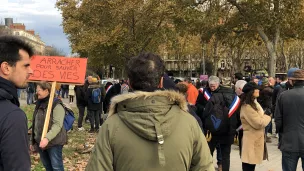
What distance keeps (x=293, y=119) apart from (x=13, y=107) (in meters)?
3.91

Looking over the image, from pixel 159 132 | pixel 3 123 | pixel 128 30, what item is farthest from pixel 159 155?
pixel 128 30

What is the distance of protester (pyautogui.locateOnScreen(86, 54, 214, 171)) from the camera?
2.27 meters

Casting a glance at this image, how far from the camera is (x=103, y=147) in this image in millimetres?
2309

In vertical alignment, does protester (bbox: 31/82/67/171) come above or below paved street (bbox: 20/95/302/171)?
above

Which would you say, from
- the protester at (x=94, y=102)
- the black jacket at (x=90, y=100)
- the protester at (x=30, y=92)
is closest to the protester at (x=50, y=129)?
the protester at (x=94, y=102)

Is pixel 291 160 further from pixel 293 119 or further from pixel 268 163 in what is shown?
pixel 268 163

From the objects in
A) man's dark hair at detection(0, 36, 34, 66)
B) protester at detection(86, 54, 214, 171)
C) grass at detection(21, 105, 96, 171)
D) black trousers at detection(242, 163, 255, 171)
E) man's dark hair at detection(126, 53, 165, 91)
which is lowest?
grass at detection(21, 105, 96, 171)

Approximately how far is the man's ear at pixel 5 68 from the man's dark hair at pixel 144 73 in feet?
2.35

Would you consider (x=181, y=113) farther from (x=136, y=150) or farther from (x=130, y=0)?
(x=130, y=0)

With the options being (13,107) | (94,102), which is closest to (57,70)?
(13,107)

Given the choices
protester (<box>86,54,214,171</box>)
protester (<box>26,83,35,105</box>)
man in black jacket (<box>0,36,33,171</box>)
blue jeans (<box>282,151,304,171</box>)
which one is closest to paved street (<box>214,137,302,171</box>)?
blue jeans (<box>282,151,304,171</box>)

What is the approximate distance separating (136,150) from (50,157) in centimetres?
332

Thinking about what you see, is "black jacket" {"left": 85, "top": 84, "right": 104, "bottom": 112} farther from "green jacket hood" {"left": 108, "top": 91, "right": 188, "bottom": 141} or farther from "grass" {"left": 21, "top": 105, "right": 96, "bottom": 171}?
"green jacket hood" {"left": 108, "top": 91, "right": 188, "bottom": 141}

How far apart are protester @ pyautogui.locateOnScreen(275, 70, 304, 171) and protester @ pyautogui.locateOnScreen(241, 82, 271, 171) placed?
59cm
